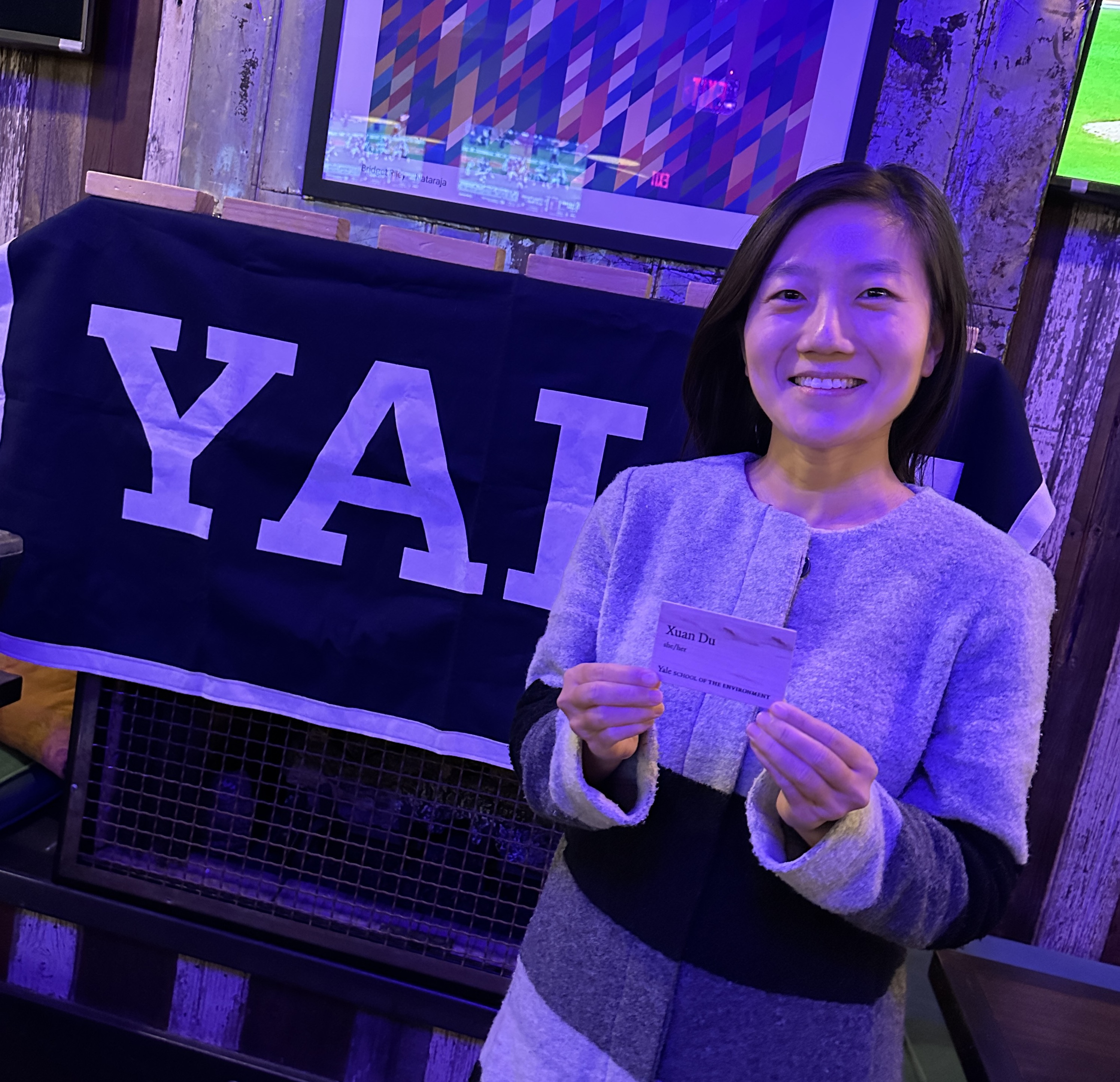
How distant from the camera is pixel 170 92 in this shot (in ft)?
6.92

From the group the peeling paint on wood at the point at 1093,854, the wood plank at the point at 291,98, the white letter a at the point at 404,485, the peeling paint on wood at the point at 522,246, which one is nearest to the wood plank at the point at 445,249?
the white letter a at the point at 404,485

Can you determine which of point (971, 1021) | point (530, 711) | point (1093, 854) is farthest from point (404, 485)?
point (1093, 854)

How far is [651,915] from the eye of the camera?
80cm

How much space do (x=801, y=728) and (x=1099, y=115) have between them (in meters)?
1.67

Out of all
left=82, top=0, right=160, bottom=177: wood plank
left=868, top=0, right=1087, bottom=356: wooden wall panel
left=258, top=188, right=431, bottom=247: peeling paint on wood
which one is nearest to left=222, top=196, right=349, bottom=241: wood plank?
left=258, top=188, right=431, bottom=247: peeling paint on wood

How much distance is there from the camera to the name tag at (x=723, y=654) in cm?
69

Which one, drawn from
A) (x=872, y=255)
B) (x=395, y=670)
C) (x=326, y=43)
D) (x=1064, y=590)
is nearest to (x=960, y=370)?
(x=872, y=255)

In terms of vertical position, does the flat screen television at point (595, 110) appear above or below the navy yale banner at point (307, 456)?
above

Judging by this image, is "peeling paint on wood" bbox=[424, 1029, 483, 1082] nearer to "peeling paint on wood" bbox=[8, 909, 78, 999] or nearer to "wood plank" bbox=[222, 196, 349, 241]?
"peeling paint on wood" bbox=[8, 909, 78, 999]

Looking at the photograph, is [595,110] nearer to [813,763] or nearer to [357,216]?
[357,216]

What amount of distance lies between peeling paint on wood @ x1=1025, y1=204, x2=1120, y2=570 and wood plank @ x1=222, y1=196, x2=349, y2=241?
Result: 1.38m

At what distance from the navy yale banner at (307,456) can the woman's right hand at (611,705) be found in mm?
811

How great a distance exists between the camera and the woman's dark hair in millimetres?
847

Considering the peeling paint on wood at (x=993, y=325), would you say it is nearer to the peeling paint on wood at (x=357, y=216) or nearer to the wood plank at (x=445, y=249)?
the wood plank at (x=445, y=249)
